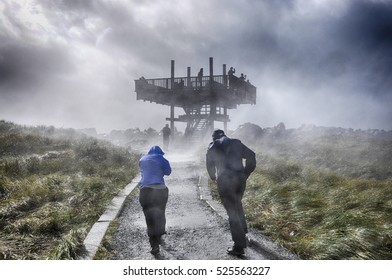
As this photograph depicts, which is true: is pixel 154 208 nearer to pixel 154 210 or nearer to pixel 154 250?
pixel 154 210

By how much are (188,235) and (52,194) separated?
3531 mm

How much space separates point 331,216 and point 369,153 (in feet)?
34.8

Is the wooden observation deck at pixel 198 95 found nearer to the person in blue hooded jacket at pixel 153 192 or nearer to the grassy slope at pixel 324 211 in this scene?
the grassy slope at pixel 324 211

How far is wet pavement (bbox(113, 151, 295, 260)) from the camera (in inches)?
203

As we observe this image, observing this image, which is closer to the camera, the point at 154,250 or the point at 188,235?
the point at 154,250

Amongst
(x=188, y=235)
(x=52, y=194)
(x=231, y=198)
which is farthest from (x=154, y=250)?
(x=52, y=194)

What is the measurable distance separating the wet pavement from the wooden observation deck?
14482 millimetres

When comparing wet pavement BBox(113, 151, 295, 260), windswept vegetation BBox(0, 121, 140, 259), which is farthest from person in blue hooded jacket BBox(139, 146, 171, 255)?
windswept vegetation BBox(0, 121, 140, 259)

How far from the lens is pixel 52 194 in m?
7.79

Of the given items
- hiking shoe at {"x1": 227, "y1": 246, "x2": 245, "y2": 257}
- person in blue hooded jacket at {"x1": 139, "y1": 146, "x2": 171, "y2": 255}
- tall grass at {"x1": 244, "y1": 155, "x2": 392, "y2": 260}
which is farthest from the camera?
person in blue hooded jacket at {"x1": 139, "y1": 146, "x2": 171, "y2": 255}

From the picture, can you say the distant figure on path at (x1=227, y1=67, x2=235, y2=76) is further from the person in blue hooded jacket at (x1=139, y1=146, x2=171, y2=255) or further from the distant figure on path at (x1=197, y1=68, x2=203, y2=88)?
the person in blue hooded jacket at (x1=139, y1=146, x2=171, y2=255)

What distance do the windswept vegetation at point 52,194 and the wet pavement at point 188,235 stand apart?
66 centimetres

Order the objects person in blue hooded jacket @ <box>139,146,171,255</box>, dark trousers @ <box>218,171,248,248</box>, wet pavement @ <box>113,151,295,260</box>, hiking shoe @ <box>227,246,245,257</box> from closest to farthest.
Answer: hiking shoe @ <box>227,246,245,257</box> → wet pavement @ <box>113,151,295,260</box> → dark trousers @ <box>218,171,248,248</box> → person in blue hooded jacket @ <box>139,146,171,255</box>

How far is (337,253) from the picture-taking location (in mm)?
4562
